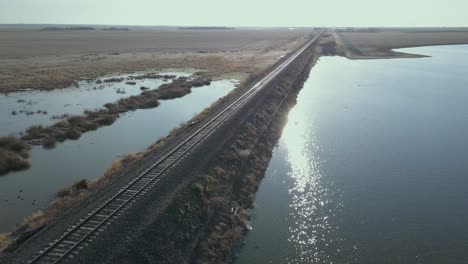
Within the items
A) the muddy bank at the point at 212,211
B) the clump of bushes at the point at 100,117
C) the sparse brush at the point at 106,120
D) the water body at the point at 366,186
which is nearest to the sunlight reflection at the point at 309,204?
the water body at the point at 366,186

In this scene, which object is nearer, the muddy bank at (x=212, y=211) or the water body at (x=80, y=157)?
the muddy bank at (x=212, y=211)

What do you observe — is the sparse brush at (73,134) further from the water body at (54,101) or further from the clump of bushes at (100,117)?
the water body at (54,101)

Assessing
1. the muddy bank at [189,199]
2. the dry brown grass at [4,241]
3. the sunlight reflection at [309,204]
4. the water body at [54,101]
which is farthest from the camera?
the water body at [54,101]

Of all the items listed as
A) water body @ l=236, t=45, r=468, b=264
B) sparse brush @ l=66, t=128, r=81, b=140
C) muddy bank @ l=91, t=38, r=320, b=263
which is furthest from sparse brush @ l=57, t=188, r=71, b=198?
sparse brush @ l=66, t=128, r=81, b=140

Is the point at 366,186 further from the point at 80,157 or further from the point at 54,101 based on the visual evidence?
the point at 54,101

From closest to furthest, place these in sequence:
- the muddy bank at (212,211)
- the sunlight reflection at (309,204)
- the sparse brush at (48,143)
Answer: the muddy bank at (212,211)
the sunlight reflection at (309,204)
the sparse brush at (48,143)

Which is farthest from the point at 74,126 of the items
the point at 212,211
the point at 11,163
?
the point at 212,211

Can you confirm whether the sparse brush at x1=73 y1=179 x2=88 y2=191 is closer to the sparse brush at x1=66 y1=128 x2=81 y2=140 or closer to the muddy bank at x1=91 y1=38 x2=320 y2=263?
the muddy bank at x1=91 y1=38 x2=320 y2=263
